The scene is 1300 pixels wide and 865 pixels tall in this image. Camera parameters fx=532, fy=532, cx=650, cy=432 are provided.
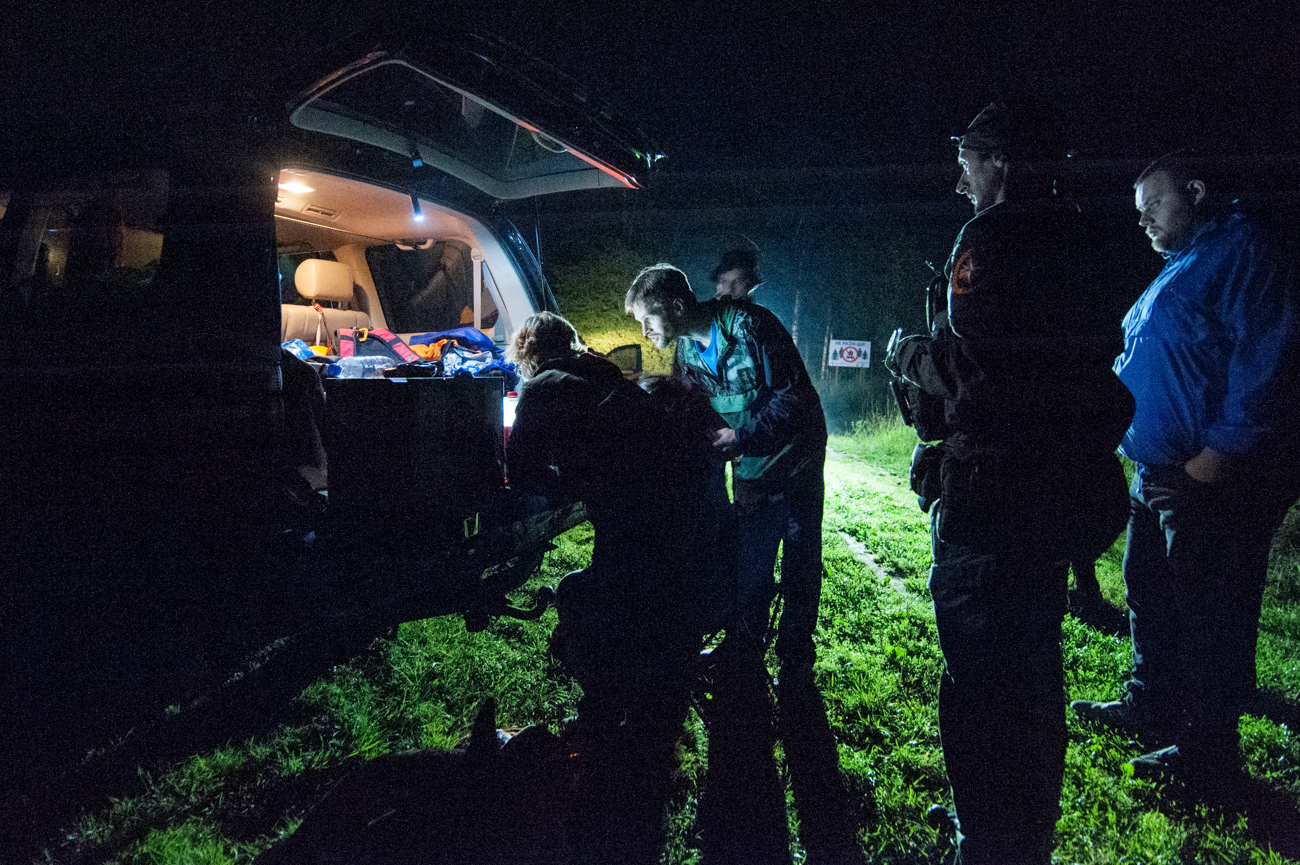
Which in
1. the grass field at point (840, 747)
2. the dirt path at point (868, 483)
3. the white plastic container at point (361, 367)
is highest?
the white plastic container at point (361, 367)

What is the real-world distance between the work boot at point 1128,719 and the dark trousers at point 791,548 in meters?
1.11

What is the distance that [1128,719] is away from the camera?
7.06 ft

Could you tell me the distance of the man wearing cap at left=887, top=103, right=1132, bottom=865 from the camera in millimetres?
1389

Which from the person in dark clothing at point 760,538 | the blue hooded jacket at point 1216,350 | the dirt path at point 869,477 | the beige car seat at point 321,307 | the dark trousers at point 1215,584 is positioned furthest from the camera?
the dirt path at point 869,477

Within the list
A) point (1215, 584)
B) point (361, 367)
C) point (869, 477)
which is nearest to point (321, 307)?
point (361, 367)

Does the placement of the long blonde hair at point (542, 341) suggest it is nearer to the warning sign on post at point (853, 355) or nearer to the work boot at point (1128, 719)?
the work boot at point (1128, 719)

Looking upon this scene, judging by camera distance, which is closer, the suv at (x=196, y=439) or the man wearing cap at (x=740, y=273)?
the suv at (x=196, y=439)

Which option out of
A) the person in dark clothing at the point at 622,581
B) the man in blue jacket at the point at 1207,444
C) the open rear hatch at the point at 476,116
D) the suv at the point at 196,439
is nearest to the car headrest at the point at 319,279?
the open rear hatch at the point at 476,116

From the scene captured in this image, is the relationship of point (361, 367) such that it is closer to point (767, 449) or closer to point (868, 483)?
point (767, 449)

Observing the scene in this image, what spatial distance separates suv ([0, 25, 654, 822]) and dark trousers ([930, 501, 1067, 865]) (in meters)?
1.58

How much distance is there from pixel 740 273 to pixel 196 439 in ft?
8.34

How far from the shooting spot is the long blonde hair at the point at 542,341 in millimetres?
2137

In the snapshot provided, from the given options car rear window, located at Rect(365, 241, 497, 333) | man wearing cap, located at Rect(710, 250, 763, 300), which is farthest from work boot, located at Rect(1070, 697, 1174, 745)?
car rear window, located at Rect(365, 241, 497, 333)

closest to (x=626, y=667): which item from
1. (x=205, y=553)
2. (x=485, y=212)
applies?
(x=205, y=553)
